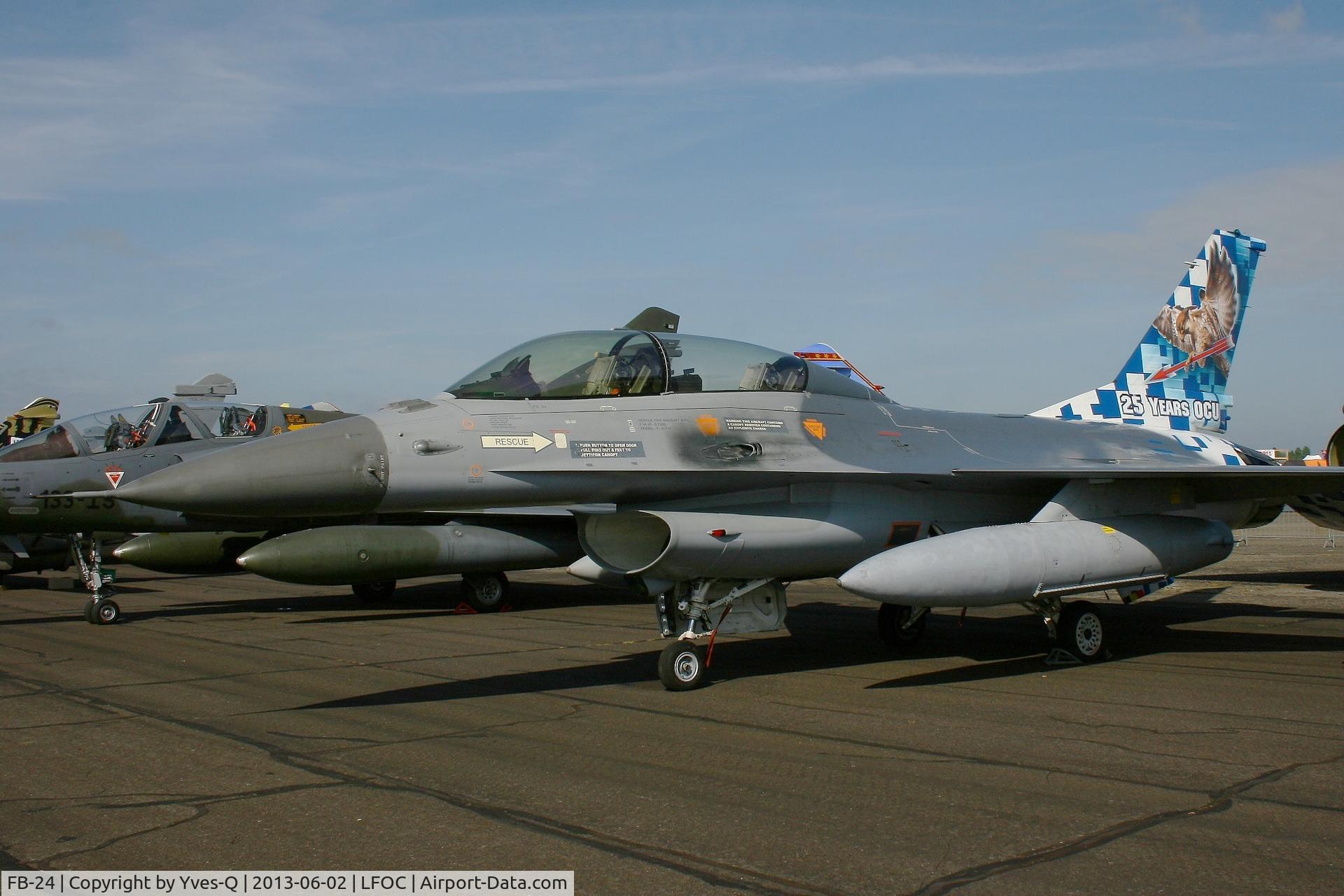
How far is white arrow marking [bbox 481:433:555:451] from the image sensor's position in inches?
322

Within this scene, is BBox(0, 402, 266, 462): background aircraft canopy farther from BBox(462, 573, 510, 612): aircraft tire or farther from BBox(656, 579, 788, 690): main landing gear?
BBox(656, 579, 788, 690): main landing gear

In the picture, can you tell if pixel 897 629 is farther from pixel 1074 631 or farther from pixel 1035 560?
pixel 1035 560

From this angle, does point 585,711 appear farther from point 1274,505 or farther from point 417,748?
point 1274,505

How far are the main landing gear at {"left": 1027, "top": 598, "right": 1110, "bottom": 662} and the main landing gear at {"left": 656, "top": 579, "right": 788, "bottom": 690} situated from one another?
250 centimetres

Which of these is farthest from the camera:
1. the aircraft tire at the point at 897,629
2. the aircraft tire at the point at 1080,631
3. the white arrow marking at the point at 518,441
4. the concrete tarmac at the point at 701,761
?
the aircraft tire at the point at 897,629

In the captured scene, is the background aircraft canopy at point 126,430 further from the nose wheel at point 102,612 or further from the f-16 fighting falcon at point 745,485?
the f-16 fighting falcon at point 745,485

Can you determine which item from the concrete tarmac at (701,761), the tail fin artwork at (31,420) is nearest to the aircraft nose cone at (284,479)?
the concrete tarmac at (701,761)

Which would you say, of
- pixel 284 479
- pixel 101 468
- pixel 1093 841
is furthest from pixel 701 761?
pixel 101 468

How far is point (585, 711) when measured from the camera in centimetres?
772

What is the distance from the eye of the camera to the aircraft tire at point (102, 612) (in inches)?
544

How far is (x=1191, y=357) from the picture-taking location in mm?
15148

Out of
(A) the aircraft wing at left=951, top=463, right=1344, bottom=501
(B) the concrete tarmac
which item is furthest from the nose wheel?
(A) the aircraft wing at left=951, top=463, right=1344, bottom=501

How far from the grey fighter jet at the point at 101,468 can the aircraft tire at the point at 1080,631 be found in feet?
32.4

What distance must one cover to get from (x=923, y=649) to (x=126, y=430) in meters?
10.9
